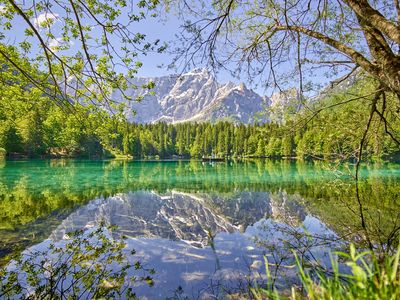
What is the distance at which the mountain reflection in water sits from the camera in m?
6.38

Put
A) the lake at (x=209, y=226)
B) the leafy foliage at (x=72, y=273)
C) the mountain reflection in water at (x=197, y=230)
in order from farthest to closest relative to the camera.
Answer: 1. the lake at (x=209, y=226)
2. the mountain reflection in water at (x=197, y=230)
3. the leafy foliage at (x=72, y=273)

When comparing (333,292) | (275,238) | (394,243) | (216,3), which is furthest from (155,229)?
(333,292)

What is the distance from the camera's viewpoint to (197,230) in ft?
37.7

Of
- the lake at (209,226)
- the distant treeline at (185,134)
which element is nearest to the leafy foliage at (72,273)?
the lake at (209,226)

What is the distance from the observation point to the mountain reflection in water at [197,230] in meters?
6.38

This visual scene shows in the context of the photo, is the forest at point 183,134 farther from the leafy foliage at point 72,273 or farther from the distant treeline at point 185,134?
the leafy foliage at point 72,273

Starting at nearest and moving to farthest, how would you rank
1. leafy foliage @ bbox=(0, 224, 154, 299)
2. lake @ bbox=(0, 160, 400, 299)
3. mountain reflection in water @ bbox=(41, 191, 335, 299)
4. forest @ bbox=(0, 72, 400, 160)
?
leafy foliage @ bbox=(0, 224, 154, 299) → forest @ bbox=(0, 72, 400, 160) → mountain reflection in water @ bbox=(41, 191, 335, 299) → lake @ bbox=(0, 160, 400, 299)

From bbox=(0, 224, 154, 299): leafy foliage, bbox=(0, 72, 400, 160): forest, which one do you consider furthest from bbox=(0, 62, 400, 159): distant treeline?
bbox=(0, 224, 154, 299): leafy foliage

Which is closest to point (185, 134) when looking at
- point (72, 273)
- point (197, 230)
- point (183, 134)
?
point (183, 134)

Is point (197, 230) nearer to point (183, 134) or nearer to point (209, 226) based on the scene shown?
point (209, 226)

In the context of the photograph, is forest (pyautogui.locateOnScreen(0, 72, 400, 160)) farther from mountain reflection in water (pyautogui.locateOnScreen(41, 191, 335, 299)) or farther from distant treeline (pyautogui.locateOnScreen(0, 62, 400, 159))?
mountain reflection in water (pyautogui.locateOnScreen(41, 191, 335, 299))

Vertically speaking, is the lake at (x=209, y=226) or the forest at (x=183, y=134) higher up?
the forest at (x=183, y=134)

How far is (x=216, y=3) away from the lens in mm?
5320

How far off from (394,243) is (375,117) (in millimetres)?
3033
